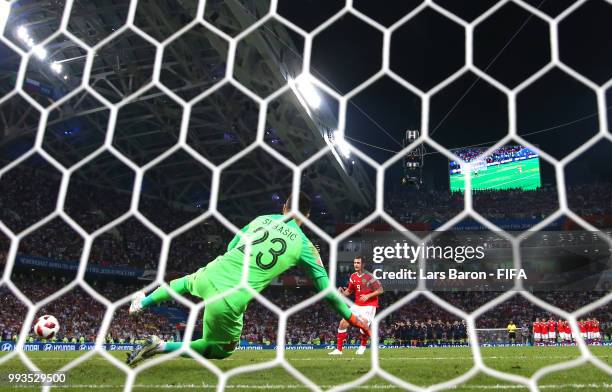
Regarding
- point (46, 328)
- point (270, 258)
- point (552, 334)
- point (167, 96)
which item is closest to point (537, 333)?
point (552, 334)

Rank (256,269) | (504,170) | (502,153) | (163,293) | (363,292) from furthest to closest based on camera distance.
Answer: (502,153) → (504,170) → (363,292) → (163,293) → (256,269)

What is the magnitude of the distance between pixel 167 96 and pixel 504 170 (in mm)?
20772

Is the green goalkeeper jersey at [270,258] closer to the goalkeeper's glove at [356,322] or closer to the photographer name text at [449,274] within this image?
the goalkeeper's glove at [356,322]

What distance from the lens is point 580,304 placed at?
24.3 meters

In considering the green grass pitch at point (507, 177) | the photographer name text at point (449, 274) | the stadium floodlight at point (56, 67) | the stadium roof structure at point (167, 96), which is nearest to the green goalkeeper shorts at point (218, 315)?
the stadium roof structure at point (167, 96)

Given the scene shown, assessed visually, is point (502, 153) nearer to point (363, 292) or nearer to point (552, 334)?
point (552, 334)

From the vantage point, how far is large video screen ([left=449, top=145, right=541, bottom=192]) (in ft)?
100

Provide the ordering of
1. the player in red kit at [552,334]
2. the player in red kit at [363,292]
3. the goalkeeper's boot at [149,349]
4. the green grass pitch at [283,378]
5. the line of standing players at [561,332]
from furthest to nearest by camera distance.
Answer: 1. the player in red kit at [552,334]
2. the line of standing players at [561,332]
3. the player in red kit at [363,292]
4. the green grass pitch at [283,378]
5. the goalkeeper's boot at [149,349]

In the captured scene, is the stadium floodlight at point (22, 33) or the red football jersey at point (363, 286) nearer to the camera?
the red football jersey at point (363, 286)

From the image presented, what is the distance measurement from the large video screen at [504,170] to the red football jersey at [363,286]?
23.4 metres

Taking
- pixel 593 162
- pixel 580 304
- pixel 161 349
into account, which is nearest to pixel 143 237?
pixel 580 304

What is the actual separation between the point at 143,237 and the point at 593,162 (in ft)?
85.3

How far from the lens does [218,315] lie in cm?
345

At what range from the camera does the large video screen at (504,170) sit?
100 ft
